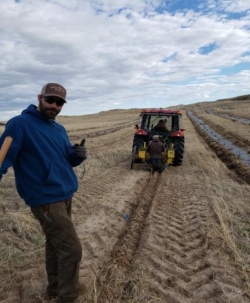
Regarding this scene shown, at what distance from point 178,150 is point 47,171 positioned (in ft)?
28.8

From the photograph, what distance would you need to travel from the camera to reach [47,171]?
2863 mm

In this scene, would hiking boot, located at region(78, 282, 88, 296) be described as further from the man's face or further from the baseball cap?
the baseball cap

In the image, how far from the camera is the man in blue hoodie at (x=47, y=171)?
9.20 ft

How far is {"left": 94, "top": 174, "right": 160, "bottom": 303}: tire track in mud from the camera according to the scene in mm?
3490

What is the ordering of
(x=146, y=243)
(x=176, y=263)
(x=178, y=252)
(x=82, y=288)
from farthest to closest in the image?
(x=146, y=243), (x=178, y=252), (x=176, y=263), (x=82, y=288)

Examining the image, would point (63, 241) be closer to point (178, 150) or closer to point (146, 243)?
point (146, 243)

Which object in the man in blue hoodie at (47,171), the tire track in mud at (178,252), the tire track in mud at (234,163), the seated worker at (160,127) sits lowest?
the tire track in mud at (234,163)

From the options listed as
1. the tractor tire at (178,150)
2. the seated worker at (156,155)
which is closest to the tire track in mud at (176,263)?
the seated worker at (156,155)

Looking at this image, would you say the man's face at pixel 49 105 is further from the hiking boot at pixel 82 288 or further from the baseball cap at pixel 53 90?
the hiking boot at pixel 82 288

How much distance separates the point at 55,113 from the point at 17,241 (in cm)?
251

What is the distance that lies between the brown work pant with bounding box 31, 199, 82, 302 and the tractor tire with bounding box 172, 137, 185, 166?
8.47 meters

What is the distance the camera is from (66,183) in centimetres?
300

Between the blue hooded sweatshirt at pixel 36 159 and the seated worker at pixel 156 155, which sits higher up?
the blue hooded sweatshirt at pixel 36 159

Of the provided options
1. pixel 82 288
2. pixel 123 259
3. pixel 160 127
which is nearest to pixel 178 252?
pixel 123 259
